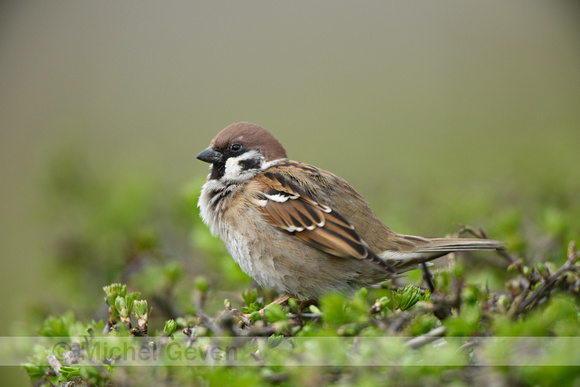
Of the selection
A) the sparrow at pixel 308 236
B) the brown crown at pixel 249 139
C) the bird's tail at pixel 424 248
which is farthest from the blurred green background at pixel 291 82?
the bird's tail at pixel 424 248

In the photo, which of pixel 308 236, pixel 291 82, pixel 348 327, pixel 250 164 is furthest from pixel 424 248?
pixel 291 82

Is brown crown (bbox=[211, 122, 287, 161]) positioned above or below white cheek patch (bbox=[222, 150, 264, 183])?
above

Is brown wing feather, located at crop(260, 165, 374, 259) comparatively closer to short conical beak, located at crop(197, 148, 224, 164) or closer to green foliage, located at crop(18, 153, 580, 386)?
green foliage, located at crop(18, 153, 580, 386)

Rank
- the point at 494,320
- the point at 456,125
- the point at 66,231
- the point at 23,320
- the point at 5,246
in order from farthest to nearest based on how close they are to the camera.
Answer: the point at 456,125 → the point at 5,246 → the point at 66,231 → the point at 23,320 → the point at 494,320

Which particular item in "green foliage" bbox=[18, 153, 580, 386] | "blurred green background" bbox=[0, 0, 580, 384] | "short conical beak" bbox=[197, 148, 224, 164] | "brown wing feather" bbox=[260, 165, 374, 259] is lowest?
"green foliage" bbox=[18, 153, 580, 386]

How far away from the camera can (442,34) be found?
58.2 feet

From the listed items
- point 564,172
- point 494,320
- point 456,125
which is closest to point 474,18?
point 456,125

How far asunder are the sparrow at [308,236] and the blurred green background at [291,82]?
4.00 meters

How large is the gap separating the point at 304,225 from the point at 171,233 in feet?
7.34

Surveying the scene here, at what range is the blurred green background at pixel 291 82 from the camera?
11.0 metres

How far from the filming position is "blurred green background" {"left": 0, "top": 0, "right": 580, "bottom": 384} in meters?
11.0

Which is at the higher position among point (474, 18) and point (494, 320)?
point (474, 18)

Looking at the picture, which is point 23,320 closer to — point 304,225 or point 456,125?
point 304,225

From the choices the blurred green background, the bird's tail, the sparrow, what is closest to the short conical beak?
the sparrow
